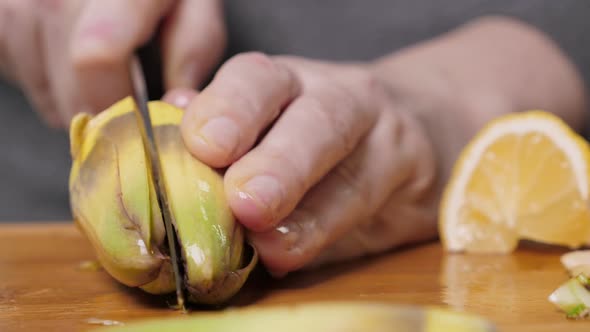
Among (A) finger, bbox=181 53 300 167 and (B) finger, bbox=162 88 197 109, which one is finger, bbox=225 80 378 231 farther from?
(B) finger, bbox=162 88 197 109

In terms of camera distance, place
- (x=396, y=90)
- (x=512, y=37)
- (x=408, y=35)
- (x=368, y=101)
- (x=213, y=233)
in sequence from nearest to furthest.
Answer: (x=213, y=233)
(x=368, y=101)
(x=396, y=90)
(x=512, y=37)
(x=408, y=35)

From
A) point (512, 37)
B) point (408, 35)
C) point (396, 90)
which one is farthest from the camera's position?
point (408, 35)

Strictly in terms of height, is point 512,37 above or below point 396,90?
above

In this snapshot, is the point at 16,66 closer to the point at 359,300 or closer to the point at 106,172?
the point at 106,172

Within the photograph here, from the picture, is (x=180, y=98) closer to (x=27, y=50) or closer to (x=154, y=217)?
(x=154, y=217)

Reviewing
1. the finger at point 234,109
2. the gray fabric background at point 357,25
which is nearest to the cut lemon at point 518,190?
the finger at point 234,109

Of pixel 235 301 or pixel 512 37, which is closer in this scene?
pixel 235 301

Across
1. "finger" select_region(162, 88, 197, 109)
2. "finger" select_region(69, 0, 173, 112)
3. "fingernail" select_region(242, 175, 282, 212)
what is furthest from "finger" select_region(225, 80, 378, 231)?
"finger" select_region(69, 0, 173, 112)

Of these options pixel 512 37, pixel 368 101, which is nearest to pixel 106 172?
pixel 368 101
